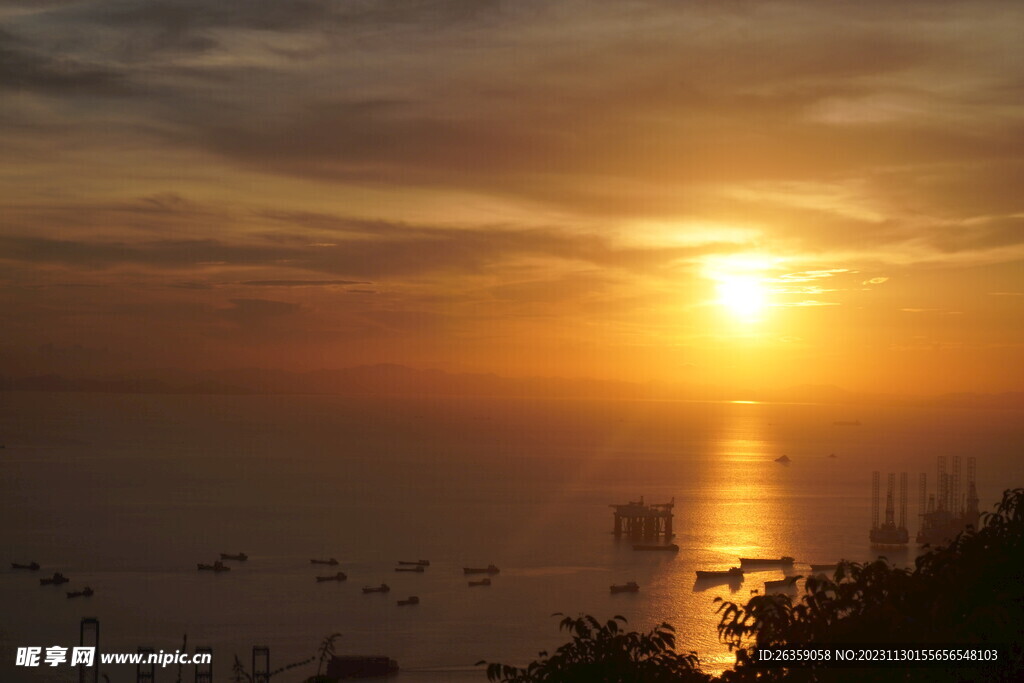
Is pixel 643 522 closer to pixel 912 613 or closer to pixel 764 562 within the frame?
pixel 764 562

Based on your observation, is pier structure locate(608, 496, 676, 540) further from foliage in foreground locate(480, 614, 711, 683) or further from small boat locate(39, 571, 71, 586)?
foliage in foreground locate(480, 614, 711, 683)

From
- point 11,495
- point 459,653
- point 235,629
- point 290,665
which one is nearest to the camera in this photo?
point 290,665

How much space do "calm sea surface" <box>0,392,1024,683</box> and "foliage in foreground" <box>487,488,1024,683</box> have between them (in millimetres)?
21642

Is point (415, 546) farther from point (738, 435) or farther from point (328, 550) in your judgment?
point (738, 435)

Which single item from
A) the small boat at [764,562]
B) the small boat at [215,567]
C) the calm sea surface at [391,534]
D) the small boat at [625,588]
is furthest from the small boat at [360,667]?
the small boat at [764,562]

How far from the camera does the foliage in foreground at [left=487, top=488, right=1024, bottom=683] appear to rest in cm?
513

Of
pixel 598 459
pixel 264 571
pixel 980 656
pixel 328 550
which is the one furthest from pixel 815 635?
pixel 598 459

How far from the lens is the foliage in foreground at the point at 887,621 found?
513 cm

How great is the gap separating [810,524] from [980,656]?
68.2 meters

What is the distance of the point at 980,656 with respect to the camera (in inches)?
200

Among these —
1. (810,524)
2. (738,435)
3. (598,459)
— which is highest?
(738,435)

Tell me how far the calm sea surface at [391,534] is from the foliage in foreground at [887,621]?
21642mm

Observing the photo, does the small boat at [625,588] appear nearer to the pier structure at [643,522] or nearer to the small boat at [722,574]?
the small boat at [722,574]

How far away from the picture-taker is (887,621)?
18.0ft
